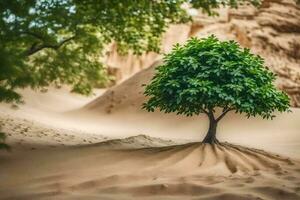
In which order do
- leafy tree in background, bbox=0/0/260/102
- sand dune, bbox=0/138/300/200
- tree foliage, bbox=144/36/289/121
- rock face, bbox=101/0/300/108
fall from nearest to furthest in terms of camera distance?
1. sand dune, bbox=0/138/300/200
2. tree foliage, bbox=144/36/289/121
3. leafy tree in background, bbox=0/0/260/102
4. rock face, bbox=101/0/300/108

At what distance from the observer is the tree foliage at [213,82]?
25.8ft

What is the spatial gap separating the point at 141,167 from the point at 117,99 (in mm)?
15269

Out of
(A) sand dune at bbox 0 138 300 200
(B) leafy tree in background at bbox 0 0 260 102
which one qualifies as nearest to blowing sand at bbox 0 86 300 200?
(A) sand dune at bbox 0 138 300 200

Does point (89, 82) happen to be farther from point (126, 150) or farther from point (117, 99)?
point (117, 99)

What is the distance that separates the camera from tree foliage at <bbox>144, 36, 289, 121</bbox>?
25.8 ft

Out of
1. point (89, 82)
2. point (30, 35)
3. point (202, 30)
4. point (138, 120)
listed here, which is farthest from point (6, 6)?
point (202, 30)

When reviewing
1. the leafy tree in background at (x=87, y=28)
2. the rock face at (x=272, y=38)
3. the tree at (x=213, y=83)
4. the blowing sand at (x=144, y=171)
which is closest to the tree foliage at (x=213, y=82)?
the tree at (x=213, y=83)

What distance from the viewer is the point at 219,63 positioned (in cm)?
812

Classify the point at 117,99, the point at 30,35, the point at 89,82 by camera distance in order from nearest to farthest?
the point at 30,35, the point at 89,82, the point at 117,99

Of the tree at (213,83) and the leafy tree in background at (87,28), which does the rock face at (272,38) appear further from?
the tree at (213,83)

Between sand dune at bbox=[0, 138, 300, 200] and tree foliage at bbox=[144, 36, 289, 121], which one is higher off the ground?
tree foliage at bbox=[144, 36, 289, 121]

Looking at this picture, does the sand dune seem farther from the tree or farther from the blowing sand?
the tree

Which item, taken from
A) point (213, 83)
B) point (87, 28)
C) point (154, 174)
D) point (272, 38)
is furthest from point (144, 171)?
point (272, 38)

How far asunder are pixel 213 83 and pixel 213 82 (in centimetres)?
7
